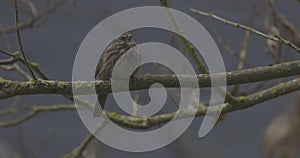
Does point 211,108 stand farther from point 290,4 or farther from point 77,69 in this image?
point 290,4

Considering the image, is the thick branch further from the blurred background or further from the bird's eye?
the blurred background

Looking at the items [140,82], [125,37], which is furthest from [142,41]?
[140,82]

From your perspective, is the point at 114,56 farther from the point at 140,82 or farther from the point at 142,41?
the point at 142,41

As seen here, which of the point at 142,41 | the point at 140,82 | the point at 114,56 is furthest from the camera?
the point at 142,41

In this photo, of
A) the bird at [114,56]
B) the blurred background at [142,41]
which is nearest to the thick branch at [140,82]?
the bird at [114,56]

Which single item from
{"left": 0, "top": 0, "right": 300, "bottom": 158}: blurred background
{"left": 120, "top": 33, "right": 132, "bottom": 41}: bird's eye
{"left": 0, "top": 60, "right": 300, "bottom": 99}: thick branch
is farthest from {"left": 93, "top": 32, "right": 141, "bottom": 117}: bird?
{"left": 0, "top": 0, "right": 300, "bottom": 158}: blurred background

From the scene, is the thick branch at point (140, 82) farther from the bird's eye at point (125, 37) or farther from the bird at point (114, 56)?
the bird's eye at point (125, 37)

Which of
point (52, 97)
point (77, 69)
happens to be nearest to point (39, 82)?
A: point (77, 69)
